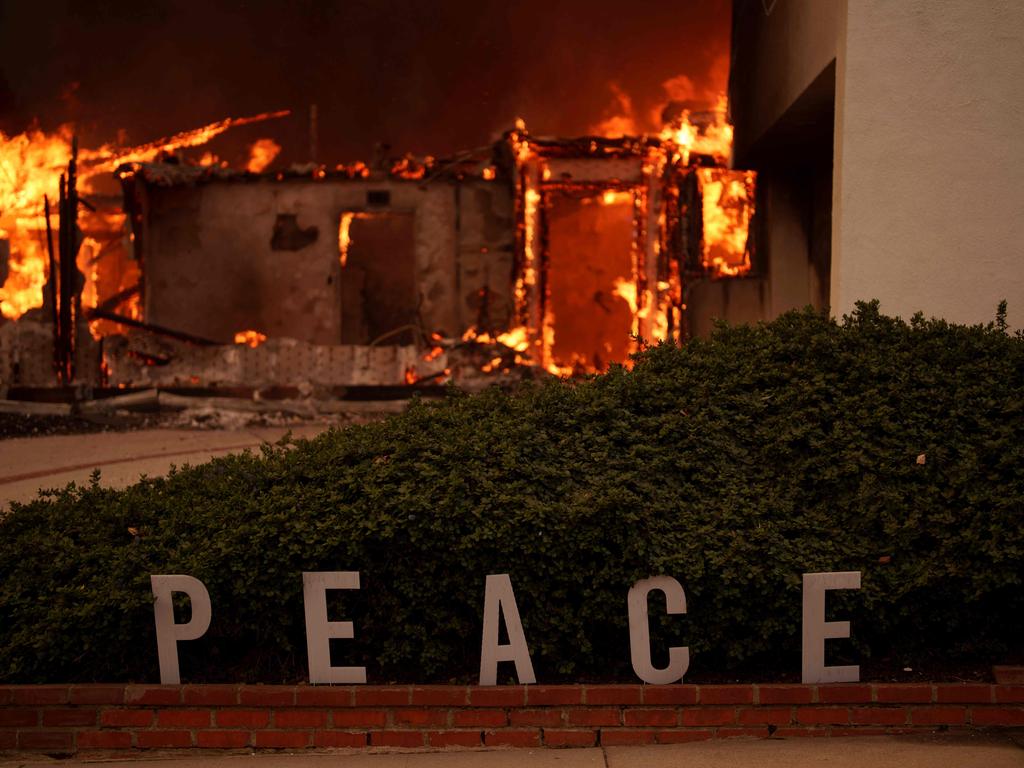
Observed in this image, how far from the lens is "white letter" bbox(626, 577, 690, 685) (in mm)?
4738

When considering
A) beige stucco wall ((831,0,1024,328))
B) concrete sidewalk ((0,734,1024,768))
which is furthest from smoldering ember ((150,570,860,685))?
beige stucco wall ((831,0,1024,328))

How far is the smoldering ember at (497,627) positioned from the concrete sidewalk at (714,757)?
33cm

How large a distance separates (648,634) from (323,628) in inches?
56.6

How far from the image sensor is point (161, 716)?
4.61 metres

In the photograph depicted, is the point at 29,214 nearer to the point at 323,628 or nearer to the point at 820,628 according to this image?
the point at 323,628

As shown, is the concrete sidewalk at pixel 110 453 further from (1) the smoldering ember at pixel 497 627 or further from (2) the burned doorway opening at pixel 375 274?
(2) the burned doorway opening at pixel 375 274

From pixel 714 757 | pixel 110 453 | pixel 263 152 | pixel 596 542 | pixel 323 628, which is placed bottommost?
pixel 714 757

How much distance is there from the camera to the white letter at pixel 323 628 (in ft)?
15.6

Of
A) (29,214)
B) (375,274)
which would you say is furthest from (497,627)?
(29,214)

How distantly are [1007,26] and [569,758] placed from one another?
5.66 meters

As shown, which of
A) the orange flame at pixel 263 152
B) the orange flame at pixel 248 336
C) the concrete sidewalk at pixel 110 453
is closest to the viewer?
the concrete sidewalk at pixel 110 453

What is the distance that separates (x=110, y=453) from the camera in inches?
421

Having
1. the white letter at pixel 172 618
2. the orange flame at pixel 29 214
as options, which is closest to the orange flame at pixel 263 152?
the orange flame at pixel 29 214

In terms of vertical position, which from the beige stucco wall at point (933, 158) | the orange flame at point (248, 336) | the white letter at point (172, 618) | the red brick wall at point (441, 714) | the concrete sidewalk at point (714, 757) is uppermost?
the beige stucco wall at point (933, 158)
